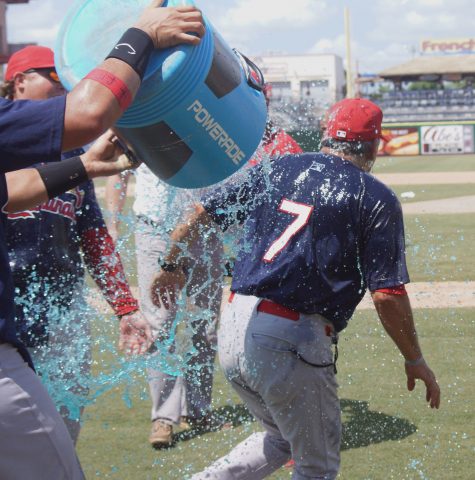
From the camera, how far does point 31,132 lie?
2.11m

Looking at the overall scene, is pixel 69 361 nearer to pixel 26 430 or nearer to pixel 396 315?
pixel 396 315

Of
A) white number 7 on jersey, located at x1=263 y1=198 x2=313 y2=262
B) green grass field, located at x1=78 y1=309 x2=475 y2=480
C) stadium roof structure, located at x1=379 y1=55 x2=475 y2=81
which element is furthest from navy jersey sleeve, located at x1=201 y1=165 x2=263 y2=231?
stadium roof structure, located at x1=379 y1=55 x2=475 y2=81

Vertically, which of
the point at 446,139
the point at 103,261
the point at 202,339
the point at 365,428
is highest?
the point at 103,261

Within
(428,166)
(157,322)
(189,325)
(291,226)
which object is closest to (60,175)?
(291,226)

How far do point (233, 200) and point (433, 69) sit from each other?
204 feet

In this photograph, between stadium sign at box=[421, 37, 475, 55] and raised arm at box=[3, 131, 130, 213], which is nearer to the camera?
raised arm at box=[3, 131, 130, 213]

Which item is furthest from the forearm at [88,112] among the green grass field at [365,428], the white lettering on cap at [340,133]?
the green grass field at [365,428]

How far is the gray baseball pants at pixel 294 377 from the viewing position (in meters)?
3.32

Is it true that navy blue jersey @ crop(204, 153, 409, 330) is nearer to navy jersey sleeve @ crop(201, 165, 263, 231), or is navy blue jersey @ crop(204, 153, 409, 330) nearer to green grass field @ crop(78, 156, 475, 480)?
navy jersey sleeve @ crop(201, 165, 263, 231)

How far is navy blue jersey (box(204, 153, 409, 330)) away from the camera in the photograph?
3.31 m

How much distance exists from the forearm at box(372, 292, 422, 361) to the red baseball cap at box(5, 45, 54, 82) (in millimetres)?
1630

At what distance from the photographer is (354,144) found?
3.57 metres

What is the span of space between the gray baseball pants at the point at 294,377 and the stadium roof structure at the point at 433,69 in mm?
60692

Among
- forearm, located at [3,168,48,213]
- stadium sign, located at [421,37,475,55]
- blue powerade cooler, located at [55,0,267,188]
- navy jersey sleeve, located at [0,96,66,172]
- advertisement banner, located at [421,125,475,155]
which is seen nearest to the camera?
navy jersey sleeve, located at [0,96,66,172]
